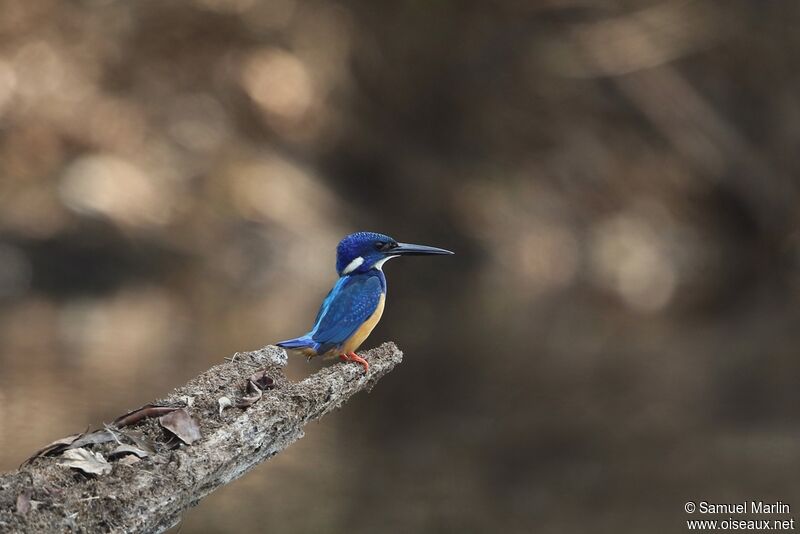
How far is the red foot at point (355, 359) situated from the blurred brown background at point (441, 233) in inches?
99.6

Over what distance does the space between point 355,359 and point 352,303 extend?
0.25 meters

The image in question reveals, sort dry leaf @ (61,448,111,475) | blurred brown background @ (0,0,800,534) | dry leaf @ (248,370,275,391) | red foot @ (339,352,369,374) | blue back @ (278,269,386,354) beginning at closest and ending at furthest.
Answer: dry leaf @ (61,448,111,475), dry leaf @ (248,370,275,391), red foot @ (339,352,369,374), blue back @ (278,269,386,354), blurred brown background @ (0,0,800,534)

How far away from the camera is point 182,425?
2299 mm

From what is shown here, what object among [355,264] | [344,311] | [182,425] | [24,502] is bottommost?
[24,502]

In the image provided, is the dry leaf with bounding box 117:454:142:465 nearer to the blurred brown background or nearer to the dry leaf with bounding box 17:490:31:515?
the dry leaf with bounding box 17:490:31:515

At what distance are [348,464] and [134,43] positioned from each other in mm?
16400

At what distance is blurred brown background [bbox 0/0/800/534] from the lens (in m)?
7.09

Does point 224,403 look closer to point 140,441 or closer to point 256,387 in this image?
point 256,387

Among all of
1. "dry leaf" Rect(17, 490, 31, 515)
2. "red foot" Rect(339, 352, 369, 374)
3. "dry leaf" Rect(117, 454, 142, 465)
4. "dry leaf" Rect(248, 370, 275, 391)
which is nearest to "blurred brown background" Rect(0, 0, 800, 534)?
"red foot" Rect(339, 352, 369, 374)

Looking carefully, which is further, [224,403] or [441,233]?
[441,233]

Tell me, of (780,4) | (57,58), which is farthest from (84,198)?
(780,4)

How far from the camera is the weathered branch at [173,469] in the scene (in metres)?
1.93

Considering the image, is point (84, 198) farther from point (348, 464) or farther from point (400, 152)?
point (348, 464)

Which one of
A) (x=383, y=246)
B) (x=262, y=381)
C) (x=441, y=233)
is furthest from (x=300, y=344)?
(x=441, y=233)
